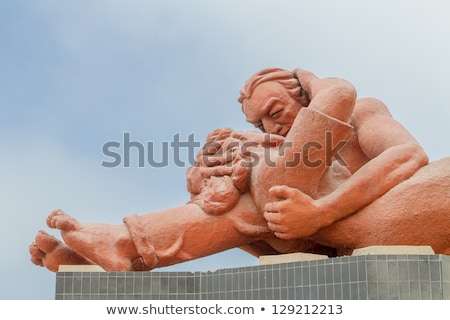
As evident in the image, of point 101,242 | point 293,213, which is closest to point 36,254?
point 101,242

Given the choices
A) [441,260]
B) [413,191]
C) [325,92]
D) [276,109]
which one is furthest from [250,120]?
[441,260]

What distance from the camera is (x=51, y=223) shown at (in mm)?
6363

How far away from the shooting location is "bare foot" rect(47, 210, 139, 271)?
6219 millimetres

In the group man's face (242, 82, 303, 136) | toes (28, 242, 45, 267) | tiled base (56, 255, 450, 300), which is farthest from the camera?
man's face (242, 82, 303, 136)

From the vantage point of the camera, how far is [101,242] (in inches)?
246

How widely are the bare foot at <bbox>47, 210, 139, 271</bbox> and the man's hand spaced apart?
1.03 m

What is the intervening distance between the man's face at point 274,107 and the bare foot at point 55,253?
170 centimetres

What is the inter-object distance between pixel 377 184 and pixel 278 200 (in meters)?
0.67

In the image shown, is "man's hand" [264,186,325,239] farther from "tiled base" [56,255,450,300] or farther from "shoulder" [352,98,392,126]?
"shoulder" [352,98,392,126]

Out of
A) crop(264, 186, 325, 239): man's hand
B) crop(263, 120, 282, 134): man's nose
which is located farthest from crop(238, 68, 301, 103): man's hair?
crop(264, 186, 325, 239): man's hand

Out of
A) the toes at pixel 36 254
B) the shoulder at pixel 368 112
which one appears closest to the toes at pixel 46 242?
the toes at pixel 36 254

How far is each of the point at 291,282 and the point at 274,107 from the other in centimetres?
157
